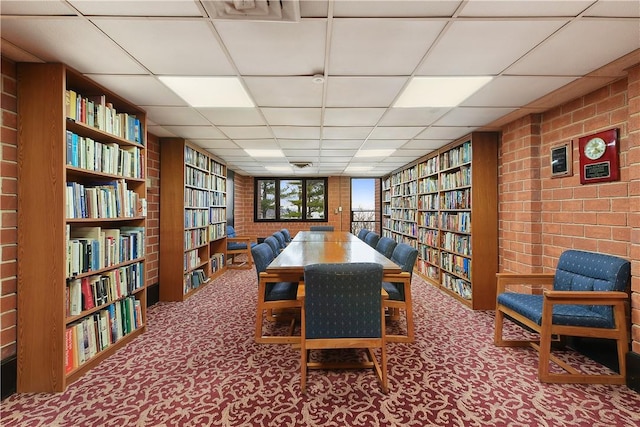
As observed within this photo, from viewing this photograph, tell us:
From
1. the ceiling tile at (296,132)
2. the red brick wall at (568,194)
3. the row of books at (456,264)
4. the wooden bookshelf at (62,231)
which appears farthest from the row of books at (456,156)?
the wooden bookshelf at (62,231)

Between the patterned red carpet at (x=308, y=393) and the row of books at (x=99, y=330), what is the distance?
15 cm

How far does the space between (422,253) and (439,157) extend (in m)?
1.98

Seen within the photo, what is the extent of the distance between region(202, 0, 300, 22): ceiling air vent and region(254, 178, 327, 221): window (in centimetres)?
740

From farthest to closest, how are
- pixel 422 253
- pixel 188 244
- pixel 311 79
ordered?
pixel 422 253, pixel 188 244, pixel 311 79

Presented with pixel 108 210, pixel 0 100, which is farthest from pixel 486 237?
pixel 0 100

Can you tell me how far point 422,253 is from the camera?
19.6ft

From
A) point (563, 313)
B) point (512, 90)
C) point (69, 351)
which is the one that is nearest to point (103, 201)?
point (69, 351)

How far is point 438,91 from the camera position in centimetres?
267

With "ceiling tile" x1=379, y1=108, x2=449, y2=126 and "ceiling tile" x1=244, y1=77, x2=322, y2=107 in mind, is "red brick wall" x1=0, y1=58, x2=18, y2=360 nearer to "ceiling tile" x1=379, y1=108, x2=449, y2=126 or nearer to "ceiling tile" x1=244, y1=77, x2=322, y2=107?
"ceiling tile" x1=244, y1=77, x2=322, y2=107

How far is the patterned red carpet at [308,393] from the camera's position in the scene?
1861 mm

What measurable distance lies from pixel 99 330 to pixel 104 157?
4.95 feet

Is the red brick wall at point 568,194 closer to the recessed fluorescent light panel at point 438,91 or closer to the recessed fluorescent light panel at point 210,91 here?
the recessed fluorescent light panel at point 438,91

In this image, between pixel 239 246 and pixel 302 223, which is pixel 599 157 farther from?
pixel 302 223

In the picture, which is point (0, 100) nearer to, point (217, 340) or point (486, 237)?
point (217, 340)
